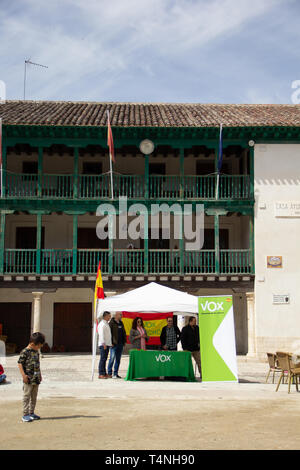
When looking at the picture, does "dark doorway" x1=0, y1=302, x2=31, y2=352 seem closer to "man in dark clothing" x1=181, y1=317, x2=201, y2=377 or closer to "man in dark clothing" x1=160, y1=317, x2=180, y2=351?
"man in dark clothing" x1=160, y1=317, x2=180, y2=351

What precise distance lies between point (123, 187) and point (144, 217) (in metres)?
1.50

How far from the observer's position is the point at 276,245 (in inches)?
899

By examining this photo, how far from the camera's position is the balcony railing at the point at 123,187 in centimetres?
2355

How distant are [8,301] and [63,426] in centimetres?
1725

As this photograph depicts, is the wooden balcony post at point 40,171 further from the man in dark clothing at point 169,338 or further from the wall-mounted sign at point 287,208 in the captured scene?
the man in dark clothing at point 169,338

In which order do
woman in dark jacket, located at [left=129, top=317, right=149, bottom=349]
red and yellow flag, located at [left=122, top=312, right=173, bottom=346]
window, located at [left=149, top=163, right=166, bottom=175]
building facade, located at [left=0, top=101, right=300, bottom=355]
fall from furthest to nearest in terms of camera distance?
window, located at [left=149, top=163, right=166, bottom=175], building facade, located at [left=0, top=101, right=300, bottom=355], red and yellow flag, located at [left=122, top=312, right=173, bottom=346], woman in dark jacket, located at [left=129, top=317, right=149, bottom=349]

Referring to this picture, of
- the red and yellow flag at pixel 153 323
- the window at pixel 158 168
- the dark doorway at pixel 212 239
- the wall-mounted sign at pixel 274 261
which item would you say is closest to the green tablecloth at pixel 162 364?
the red and yellow flag at pixel 153 323

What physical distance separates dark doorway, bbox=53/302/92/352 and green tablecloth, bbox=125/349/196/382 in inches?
400

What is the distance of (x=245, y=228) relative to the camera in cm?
2498

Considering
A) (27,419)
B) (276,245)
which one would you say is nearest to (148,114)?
(276,245)

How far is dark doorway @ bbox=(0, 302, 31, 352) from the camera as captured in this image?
24875mm

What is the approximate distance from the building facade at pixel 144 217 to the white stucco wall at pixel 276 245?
4 centimetres

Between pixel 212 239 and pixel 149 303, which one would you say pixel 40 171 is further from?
pixel 149 303

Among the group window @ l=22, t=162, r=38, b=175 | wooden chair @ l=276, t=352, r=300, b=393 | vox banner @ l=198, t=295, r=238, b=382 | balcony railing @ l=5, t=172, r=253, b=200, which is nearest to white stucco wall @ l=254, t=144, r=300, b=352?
balcony railing @ l=5, t=172, r=253, b=200
